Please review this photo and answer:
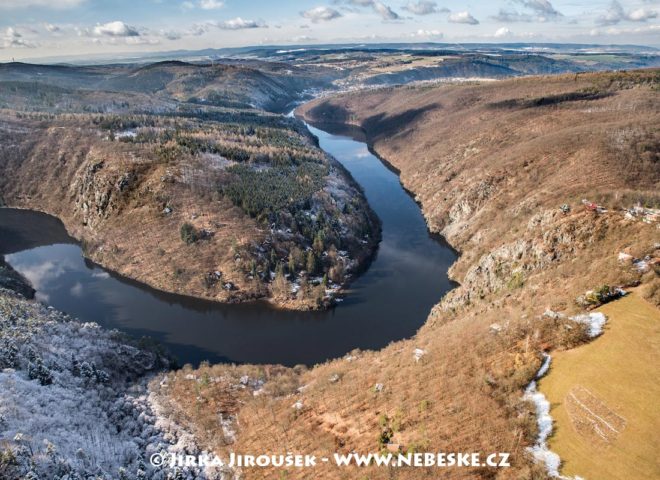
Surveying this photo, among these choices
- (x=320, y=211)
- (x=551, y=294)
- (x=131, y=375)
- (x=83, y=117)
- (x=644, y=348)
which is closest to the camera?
(x=644, y=348)

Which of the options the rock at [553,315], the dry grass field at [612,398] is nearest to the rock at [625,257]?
the dry grass field at [612,398]

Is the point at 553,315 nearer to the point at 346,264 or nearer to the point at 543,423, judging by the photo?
the point at 543,423

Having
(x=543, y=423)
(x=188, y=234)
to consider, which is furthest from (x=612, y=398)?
(x=188, y=234)

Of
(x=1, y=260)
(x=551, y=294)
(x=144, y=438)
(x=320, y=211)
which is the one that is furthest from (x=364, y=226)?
(x=1, y=260)

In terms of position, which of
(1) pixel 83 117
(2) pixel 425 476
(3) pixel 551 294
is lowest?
(2) pixel 425 476

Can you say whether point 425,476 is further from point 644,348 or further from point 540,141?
point 540,141

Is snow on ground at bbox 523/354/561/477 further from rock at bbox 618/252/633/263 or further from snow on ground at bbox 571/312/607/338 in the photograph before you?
rock at bbox 618/252/633/263
